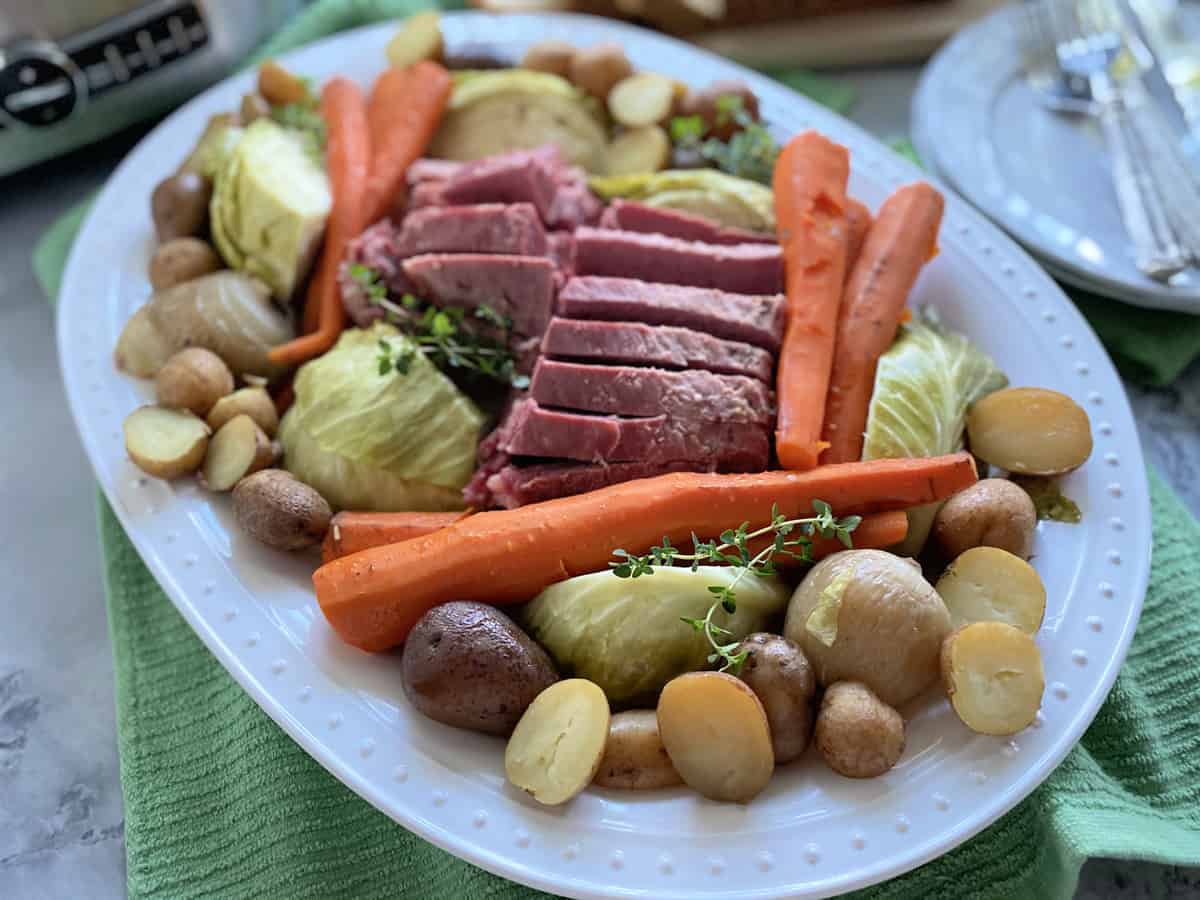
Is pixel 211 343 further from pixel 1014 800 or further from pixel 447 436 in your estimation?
pixel 1014 800

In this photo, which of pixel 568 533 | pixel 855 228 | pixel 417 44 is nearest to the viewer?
pixel 568 533

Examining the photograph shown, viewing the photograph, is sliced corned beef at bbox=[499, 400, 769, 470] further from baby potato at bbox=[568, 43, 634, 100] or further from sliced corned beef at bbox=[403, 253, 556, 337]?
baby potato at bbox=[568, 43, 634, 100]

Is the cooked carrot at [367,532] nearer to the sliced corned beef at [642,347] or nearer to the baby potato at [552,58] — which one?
the sliced corned beef at [642,347]

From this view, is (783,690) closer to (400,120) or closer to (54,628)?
(54,628)

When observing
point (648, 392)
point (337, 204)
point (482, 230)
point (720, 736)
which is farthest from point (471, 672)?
point (337, 204)

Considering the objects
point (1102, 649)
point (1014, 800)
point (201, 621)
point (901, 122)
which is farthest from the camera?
point (901, 122)

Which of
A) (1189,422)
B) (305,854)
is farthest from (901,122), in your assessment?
(305,854)

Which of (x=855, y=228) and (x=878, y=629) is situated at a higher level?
(x=855, y=228)

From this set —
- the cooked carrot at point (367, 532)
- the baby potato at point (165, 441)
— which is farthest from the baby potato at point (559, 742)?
the baby potato at point (165, 441)
